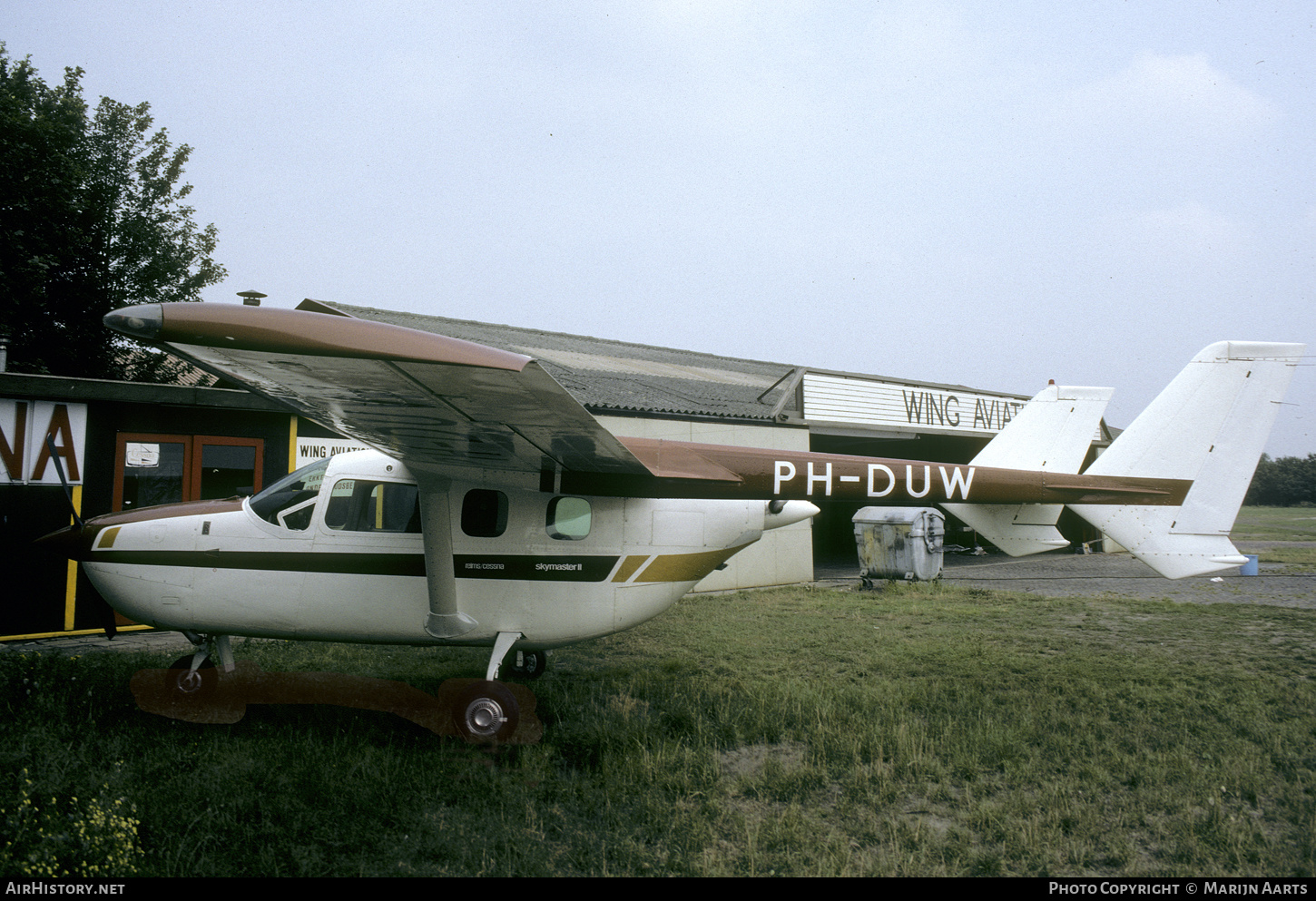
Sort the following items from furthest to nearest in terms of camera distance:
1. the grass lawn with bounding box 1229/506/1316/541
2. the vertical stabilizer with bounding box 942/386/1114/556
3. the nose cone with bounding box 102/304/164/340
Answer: the grass lawn with bounding box 1229/506/1316/541 < the vertical stabilizer with bounding box 942/386/1114/556 < the nose cone with bounding box 102/304/164/340

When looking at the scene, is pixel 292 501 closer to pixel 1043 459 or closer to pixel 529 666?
pixel 529 666

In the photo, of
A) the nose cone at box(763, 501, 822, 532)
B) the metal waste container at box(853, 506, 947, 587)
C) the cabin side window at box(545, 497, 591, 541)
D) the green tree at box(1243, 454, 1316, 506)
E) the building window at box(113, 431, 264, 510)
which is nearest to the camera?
the cabin side window at box(545, 497, 591, 541)

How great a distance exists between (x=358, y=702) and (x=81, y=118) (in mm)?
21808

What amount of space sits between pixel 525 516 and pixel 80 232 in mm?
18243

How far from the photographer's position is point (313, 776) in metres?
4.48

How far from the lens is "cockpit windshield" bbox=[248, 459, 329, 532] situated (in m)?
5.89

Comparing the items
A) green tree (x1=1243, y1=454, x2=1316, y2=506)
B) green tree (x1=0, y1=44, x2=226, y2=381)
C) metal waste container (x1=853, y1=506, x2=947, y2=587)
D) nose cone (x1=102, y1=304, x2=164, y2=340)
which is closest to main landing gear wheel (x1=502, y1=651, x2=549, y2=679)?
nose cone (x1=102, y1=304, x2=164, y2=340)

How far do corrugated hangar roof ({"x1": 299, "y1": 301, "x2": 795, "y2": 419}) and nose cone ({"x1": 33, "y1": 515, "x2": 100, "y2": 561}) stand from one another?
20.0ft

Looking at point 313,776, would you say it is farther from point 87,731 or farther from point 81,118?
point 81,118

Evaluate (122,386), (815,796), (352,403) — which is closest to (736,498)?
(815,796)

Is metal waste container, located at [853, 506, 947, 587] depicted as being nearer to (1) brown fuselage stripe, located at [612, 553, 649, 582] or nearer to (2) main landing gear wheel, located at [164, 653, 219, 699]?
(1) brown fuselage stripe, located at [612, 553, 649, 582]

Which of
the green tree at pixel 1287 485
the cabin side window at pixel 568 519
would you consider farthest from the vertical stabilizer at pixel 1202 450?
the green tree at pixel 1287 485

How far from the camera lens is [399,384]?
13.2 feet

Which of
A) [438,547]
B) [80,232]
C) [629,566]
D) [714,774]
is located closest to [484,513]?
[438,547]
